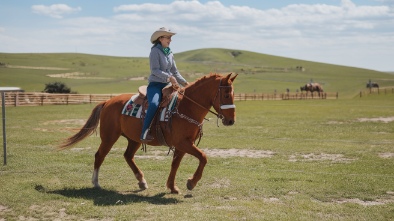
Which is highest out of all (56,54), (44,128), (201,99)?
(56,54)

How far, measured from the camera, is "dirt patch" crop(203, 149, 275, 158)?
1505 cm

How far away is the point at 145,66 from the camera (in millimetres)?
173250

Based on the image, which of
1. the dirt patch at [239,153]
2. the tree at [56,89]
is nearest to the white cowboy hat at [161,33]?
the dirt patch at [239,153]

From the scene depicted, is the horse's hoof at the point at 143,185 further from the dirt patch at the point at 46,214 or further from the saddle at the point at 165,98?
the dirt patch at the point at 46,214

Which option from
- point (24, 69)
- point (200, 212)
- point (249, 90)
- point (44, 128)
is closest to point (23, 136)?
point (44, 128)

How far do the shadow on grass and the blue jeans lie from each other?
128cm

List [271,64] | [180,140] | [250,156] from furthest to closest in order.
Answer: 1. [271,64]
2. [250,156]
3. [180,140]

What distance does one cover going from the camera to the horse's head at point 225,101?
340 inches

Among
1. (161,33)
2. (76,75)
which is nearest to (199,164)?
(161,33)

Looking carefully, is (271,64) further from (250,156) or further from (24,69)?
(250,156)

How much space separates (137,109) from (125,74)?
140083 millimetres

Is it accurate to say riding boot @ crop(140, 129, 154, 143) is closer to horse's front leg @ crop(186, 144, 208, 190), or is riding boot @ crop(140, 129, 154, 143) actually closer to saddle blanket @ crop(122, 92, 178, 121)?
saddle blanket @ crop(122, 92, 178, 121)

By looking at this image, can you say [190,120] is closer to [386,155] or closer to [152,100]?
[152,100]

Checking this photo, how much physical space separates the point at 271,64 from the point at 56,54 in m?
85.5
